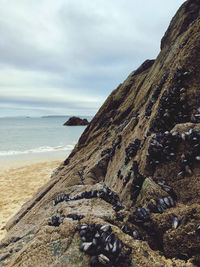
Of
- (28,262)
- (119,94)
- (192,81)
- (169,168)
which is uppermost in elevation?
(119,94)

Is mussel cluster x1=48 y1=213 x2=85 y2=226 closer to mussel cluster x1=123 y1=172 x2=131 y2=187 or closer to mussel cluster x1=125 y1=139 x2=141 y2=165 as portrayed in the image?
mussel cluster x1=123 y1=172 x2=131 y2=187

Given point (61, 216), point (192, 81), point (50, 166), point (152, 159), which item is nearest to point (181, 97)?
point (192, 81)

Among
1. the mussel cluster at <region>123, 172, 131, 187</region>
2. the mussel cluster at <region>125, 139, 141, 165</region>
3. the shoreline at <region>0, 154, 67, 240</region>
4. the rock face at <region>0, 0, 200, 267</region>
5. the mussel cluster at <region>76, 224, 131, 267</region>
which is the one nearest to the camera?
the mussel cluster at <region>76, 224, 131, 267</region>

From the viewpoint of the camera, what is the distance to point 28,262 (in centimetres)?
236

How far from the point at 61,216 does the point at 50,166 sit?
58.2 ft

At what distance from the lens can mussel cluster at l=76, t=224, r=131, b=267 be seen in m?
2.11

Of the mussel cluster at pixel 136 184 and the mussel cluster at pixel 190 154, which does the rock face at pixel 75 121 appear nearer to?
the mussel cluster at pixel 136 184

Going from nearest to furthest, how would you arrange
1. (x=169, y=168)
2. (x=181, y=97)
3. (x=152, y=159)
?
1. (x=169, y=168)
2. (x=152, y=159)
3. (x=181, y=97)

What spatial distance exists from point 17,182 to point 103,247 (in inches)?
569

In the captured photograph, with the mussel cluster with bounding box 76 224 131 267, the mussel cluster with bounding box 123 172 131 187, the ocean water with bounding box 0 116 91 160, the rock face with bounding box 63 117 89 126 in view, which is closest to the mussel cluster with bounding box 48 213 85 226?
the mussel cluster with bounding box 76 224 131 267

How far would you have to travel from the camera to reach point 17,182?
48.5 ft

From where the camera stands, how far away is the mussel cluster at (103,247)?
6.92 feet

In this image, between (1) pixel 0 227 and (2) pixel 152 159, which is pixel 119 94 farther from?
(1) pixel 0 227

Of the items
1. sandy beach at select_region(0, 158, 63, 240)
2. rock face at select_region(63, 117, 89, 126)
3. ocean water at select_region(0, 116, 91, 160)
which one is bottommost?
sandy beach at select_region(0, 158, 63, 240)
